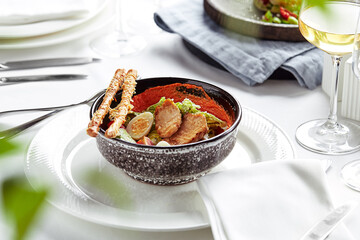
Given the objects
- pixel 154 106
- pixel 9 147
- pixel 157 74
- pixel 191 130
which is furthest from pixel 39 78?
pixel 9 147

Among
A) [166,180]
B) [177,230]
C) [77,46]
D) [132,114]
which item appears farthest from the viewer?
[77,46]

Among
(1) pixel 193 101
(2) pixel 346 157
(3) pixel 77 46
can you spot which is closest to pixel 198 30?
(3) pixel 77 46

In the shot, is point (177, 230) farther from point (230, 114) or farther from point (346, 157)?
point (346, 157)

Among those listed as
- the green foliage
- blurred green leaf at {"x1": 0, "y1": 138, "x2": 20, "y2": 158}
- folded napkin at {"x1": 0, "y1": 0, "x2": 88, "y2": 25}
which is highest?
blurred green leaf at {"x1": 0, "y1": 138, "x2": 20, "y2": 158}

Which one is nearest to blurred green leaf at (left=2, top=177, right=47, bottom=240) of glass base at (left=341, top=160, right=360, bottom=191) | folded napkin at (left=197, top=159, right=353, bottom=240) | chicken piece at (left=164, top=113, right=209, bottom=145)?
folded napkin at (left=197, top=159, right=353, bottom=240)

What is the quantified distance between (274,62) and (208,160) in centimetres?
52

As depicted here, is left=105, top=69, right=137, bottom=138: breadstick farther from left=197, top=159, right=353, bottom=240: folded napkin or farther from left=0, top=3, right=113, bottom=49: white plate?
left=0, top=3, right=113, bottom=49: white plate

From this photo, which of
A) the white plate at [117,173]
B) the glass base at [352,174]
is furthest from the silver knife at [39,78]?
the glass base at [352,174]

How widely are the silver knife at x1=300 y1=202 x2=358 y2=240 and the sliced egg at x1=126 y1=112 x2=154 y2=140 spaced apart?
1.04 ft

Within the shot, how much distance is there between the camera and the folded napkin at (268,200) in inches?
23.5

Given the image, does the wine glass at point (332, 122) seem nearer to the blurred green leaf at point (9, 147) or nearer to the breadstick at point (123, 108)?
the breadstick at point (123, 108)

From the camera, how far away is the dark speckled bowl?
0.67 metres

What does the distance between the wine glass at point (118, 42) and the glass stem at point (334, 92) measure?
0.61m

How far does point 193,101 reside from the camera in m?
0.86
